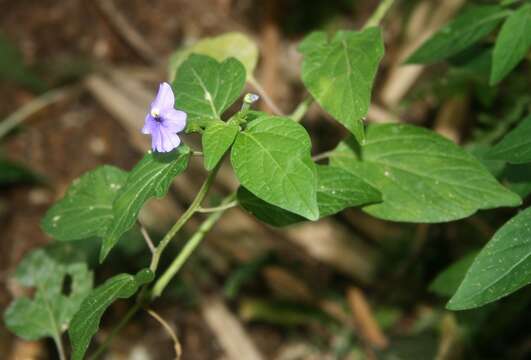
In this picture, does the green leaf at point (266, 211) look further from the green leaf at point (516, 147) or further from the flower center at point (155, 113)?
the green leaf at point (516, 147)

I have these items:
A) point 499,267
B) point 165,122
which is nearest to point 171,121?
point 165,122

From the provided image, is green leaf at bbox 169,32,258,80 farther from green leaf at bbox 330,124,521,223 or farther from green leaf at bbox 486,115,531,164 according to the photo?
green leaf at bbox 486,115,531,164

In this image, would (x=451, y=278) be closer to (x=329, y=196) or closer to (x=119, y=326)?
(x=329, y=196)

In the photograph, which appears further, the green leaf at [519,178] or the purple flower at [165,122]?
the green leaf at [519,178]

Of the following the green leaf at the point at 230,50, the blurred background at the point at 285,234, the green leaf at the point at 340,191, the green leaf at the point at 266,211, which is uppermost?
the green leaf at the point at 230,50

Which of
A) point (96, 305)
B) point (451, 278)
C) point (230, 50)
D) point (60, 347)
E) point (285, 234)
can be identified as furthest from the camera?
point (285, 234)

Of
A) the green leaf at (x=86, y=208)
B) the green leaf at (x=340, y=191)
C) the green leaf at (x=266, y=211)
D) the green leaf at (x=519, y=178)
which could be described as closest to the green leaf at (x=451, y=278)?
the green leaf at (x=519, y=178)
